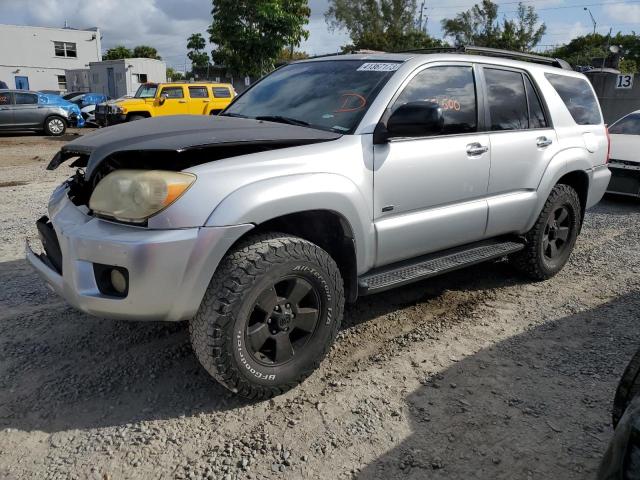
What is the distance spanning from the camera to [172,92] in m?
17.3

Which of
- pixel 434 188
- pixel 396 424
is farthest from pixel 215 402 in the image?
pixel 434 188

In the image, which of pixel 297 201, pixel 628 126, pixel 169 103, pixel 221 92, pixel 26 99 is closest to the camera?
pixel 297 201

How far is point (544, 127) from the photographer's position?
14.2 feet

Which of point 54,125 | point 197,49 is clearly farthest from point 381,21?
point 54,125

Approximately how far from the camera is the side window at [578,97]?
462cm

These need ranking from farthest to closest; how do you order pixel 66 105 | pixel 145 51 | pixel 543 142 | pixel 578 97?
pixel 145 51
pixel 66 105
pixel 578 97
pixel 543 142

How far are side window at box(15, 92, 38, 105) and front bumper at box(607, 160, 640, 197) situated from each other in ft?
55.1

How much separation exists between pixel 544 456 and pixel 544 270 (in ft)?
8.00

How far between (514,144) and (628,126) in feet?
21.2

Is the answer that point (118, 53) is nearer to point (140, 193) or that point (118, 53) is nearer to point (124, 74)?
point (124, 74)

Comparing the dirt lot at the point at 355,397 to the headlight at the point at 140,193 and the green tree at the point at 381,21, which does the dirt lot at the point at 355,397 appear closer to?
the headlight at the point at 140,193

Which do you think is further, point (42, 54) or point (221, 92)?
point (42, 54)

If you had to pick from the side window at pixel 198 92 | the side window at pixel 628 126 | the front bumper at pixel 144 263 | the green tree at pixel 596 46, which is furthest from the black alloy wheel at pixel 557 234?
the green tree at pixel 596 46

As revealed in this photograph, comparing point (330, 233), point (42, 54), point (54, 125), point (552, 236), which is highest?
point (42, 54)
